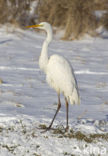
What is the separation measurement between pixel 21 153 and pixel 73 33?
9910mm

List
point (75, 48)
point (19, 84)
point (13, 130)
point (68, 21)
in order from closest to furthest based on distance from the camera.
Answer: point (13, 130) < point (19, 84) < point (75, 48) < point (68, 21)

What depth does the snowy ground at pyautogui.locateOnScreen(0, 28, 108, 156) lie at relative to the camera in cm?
443

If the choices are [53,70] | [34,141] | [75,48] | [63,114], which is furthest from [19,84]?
[75,48]

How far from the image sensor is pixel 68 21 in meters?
13.4

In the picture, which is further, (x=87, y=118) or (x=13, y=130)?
(x=87, y=118)

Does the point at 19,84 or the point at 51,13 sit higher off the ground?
the point at 51,13

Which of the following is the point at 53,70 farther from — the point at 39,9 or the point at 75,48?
the point at 39,9

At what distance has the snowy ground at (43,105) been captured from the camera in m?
4.43

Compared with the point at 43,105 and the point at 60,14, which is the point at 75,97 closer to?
the point at 43,105

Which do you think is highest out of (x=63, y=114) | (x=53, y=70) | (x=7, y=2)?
(x=7, y=2)

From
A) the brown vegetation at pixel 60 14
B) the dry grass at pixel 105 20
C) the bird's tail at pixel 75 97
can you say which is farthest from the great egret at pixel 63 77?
the dry grass at pixel 105 20

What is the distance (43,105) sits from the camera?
646 cm

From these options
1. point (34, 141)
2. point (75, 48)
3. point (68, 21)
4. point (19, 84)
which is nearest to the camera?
point (34, 141)

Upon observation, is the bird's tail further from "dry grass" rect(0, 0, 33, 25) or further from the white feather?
"dry grass" rect(0, 0, 33, 25)
